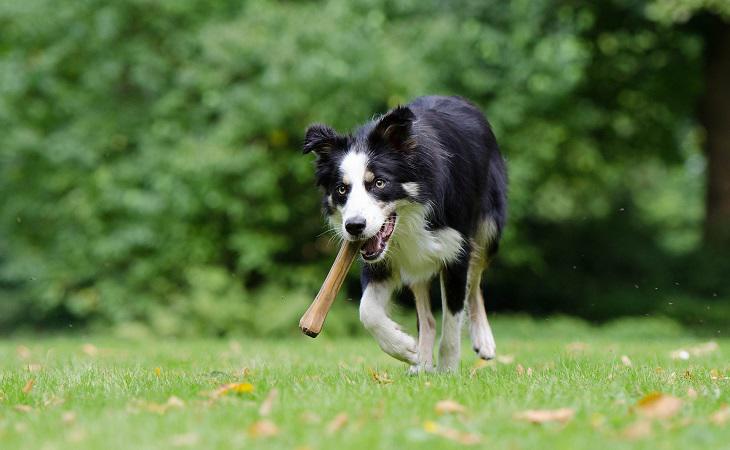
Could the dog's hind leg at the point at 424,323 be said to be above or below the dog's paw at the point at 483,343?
above

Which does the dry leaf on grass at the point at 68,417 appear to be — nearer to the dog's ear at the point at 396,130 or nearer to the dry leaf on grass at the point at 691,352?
the dog's ear at the point at 396,130

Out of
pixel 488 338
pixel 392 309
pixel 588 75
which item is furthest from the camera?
pixel 588 75

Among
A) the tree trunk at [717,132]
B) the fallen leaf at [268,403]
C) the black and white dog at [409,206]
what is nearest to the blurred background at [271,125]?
the tree trunk at [717,132]

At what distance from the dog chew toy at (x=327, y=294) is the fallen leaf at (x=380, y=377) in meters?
0.43

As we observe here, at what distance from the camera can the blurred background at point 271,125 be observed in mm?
14055

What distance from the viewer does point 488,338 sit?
7.18 meters

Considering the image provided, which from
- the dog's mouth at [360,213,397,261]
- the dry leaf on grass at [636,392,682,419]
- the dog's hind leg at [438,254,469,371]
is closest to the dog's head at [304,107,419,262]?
the dog's mouth at [360,213,397,261]

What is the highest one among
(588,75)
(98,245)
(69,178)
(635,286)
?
(588,75)

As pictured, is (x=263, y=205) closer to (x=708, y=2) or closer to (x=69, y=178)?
(x=69, y=178)

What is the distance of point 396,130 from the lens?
5.89m

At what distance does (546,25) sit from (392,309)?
10.3m

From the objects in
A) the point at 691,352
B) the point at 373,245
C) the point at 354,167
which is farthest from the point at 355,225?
the point at 691,352

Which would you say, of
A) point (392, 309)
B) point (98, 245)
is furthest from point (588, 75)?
point (392, 309)

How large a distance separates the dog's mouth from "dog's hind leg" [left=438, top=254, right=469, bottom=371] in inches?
24.9
